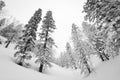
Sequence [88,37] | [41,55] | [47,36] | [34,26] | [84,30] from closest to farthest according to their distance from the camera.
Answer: [41,55] < [34,26] < [47,36] < [88,37] < [84,30]

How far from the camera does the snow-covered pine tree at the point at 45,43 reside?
16967mm

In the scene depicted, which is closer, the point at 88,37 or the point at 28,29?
the point at 28,29

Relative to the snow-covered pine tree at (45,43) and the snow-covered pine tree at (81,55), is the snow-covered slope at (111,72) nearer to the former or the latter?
the snow-covered pine tree at (81,55)

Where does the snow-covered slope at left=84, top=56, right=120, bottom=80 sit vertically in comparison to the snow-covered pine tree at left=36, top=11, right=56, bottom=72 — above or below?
below

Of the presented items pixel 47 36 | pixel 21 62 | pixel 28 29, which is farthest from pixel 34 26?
pixel 21 62

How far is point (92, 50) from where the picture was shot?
20.2 meters

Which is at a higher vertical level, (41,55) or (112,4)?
(112,4)

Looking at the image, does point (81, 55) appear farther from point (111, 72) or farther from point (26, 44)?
point (26, 44)

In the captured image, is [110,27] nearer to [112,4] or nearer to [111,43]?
[111,43]

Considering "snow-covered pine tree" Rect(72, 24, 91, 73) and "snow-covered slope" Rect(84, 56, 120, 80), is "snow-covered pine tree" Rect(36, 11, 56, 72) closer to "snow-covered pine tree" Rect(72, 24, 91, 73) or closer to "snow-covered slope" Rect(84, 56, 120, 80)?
"snow-covered pine tree" Rect(72, 24, 91, 73)

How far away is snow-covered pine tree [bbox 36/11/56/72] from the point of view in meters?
17.0

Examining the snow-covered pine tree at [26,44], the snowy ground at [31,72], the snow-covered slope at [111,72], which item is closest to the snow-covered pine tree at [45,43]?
the snow-covered pine tree at [26,44]

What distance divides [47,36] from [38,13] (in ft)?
18.8

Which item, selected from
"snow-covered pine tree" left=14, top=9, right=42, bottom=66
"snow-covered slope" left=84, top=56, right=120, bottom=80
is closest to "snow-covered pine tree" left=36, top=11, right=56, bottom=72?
"snow-covered pine tree" left=14, top=9, right=42, bottom=66
